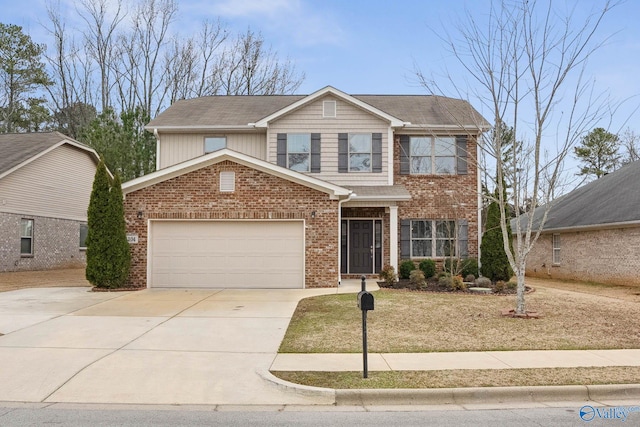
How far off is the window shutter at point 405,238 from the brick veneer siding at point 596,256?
6.91 metres

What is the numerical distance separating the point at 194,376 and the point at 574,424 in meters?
4.58

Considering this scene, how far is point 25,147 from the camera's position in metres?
24.6

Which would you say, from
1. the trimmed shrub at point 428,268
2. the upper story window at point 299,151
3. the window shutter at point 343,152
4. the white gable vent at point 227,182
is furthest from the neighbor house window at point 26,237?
the trimmed shrub at point 428,268

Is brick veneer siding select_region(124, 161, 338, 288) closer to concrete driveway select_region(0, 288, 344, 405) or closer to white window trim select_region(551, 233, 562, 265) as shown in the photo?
concrete driveway select_region(0, 288, 344, 405)

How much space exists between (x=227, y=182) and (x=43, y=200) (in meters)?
12.5

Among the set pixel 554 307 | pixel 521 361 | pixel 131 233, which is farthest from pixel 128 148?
pixel 521 361

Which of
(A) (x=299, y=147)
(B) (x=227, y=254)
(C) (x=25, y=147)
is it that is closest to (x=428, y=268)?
(A) (x=299, y=147)

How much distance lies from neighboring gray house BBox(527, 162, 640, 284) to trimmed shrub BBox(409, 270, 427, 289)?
199 inches

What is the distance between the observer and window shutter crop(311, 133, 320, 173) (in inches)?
769

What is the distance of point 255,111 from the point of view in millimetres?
21734

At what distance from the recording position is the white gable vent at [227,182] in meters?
16.5

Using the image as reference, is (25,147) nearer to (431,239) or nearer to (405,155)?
(405,155)

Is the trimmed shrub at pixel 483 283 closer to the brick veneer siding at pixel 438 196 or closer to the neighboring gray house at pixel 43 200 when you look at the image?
the brick veneer siding at pixel 438 196

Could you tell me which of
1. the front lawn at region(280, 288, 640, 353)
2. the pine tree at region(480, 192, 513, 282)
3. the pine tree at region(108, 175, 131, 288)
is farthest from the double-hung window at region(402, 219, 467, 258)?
the pine tree at region(108, 175, 131, 288)
